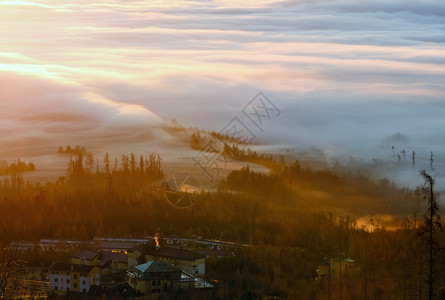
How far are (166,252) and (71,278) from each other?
3.78 meters

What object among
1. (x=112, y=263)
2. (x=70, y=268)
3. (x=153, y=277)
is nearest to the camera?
(x=153, y=277)

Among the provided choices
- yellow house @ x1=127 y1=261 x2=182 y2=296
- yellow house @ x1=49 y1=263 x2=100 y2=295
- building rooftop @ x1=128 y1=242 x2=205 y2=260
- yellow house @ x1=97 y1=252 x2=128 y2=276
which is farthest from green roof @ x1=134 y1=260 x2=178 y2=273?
yellow house @ x1=97 y1=252 x2=128 y2=276

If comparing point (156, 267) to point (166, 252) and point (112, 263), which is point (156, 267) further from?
point (112, 263)

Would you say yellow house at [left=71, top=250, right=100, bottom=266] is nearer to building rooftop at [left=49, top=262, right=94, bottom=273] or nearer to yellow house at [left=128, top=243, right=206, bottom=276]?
yellow house at [left=128, top=243, right=206, bottom=276]

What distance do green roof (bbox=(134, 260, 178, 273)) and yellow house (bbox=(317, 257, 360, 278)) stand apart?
4.83 m

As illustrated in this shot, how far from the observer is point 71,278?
2991cm

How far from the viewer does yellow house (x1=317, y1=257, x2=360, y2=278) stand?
3060 cm

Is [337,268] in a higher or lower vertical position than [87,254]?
lower

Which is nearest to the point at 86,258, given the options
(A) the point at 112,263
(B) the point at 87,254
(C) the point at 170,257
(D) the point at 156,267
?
(B) the point at 87,254

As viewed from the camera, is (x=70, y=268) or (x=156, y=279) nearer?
(x=156, y=279)

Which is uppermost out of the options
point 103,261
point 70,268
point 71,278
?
point 70,268

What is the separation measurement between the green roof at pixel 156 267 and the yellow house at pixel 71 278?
1610 mm

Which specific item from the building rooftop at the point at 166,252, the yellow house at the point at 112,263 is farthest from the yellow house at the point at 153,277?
the yellow house at the point at 112,263

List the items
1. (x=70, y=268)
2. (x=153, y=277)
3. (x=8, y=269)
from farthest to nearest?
(x=70, y=268) < (x=153, y=277) < (x=8, y=269)
